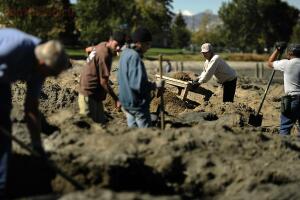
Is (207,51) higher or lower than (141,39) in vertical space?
lower

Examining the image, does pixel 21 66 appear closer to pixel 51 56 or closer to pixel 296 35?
pixel 51 56

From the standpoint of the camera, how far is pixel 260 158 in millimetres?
6586

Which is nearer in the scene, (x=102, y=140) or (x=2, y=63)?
(x=2, y=63)

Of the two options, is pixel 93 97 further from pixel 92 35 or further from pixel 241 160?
pixel 92 35

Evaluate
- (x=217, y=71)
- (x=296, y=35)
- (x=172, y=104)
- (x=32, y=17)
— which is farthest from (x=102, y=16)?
(x=217, y=71)

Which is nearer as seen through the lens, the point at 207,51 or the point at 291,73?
the point at 291,73

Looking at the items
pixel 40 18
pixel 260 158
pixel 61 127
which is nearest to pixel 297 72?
pixel 260 158

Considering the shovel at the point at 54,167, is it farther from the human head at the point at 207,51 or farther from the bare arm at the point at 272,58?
the human head at the point at 207,51

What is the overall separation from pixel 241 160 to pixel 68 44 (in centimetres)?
5980

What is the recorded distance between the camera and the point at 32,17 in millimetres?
38594

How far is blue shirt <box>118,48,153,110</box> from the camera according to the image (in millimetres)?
6809

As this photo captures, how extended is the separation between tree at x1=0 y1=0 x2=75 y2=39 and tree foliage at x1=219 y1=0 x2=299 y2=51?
33783 mm

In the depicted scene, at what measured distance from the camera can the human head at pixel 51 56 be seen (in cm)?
509

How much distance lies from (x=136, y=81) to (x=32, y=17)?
1305 inches
